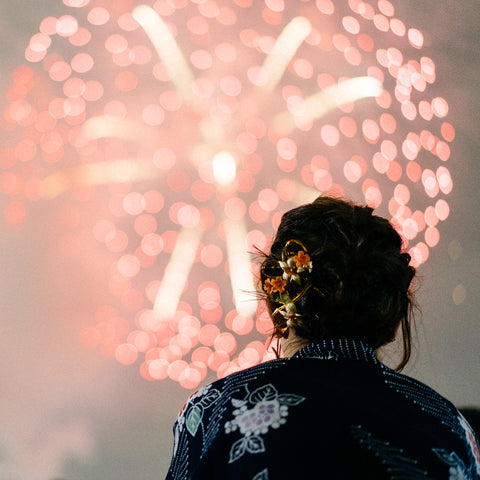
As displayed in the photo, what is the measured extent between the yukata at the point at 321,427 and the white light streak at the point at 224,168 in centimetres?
97

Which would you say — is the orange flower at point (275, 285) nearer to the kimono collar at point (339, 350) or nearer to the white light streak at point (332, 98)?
the kimono collar at point (339, 350)

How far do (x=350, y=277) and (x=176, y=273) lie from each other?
869 millimetres

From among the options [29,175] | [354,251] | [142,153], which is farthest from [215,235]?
[354,251]

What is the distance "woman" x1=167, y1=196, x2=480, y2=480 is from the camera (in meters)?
0.50

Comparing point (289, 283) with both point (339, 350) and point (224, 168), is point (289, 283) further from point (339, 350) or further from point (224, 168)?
point (224, 168)

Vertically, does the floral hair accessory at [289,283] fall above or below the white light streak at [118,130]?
below

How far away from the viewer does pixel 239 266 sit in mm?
1493

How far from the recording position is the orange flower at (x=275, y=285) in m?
0.68

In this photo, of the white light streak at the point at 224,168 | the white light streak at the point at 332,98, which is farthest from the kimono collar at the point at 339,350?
the white light streak at the point at 332,98

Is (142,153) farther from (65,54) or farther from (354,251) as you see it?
(354,251)

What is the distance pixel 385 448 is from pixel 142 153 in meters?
1.17

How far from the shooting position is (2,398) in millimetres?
1267

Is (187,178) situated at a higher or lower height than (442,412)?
higher

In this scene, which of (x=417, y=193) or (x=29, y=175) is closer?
(x=29, y=175)
